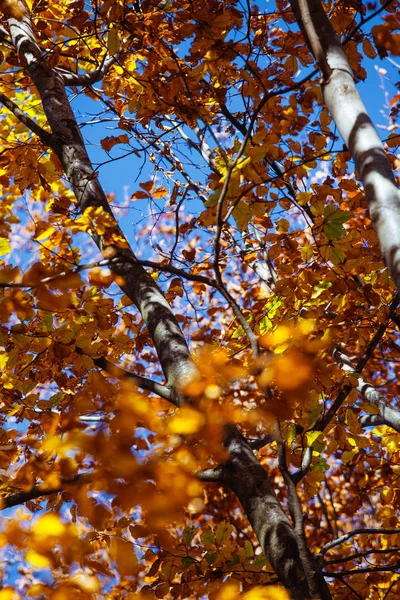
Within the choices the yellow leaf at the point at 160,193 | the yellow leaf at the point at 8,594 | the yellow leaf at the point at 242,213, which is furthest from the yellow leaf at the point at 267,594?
the yellow leaf at the point at 160,193

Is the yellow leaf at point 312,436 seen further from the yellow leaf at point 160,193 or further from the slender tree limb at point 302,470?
the yellow leaf at point 160,193

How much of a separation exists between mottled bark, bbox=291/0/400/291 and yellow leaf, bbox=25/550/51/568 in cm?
176

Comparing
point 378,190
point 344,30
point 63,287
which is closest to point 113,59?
point 344,30

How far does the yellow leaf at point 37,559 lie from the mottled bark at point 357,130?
1.76 meters

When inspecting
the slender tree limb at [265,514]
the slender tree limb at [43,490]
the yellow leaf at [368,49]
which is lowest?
the slender tree limb at [265,514]

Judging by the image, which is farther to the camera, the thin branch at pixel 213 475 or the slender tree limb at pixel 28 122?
the slender tree limb at pixel 28 122

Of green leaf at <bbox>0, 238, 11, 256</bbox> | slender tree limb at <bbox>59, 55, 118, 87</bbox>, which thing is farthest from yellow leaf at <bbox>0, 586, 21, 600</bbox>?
slender tree limb at <bbox>59, 55, 118, 87</bbox>

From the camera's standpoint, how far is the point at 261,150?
2096mm

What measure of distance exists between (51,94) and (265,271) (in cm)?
234

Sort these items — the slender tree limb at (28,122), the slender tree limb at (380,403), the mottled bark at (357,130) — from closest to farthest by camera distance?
the mottled bark at (357,130) → the slender tree limb at (380,403) → the slender tree limb at (28,122)

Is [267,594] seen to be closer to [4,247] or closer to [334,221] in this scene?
[334,221]

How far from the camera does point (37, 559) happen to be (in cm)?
204

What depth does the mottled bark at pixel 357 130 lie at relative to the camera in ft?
4.69

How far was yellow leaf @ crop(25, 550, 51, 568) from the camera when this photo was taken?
2009 millimetres
